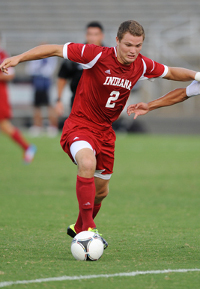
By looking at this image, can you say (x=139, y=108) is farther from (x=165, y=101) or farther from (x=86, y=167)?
(x=86, y=167)

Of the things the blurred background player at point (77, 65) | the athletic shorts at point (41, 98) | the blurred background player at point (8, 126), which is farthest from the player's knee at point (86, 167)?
the athletic shorts at point (41, 98)

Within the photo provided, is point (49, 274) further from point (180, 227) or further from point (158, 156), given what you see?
point (158, 156)

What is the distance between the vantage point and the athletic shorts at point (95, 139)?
462 cm

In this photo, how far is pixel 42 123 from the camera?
20.0 meters

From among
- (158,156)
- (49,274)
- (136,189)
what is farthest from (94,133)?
(158,156)

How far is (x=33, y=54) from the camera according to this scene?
14.3 feet

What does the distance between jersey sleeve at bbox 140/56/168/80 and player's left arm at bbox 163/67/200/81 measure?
6 cm

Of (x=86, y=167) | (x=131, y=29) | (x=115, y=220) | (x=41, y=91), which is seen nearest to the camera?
(x=86, y=167)

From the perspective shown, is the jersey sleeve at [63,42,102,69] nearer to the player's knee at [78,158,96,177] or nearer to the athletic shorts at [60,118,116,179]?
the athletic shorts at [60,118,116,179]

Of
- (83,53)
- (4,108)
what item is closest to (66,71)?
(83,53)

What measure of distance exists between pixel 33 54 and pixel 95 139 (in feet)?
3.16

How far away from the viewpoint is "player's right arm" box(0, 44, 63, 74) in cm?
427

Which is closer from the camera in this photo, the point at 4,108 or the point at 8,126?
the point at 8,126

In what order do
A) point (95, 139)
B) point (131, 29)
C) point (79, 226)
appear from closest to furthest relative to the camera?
1. point (131, 29)
2. point (95, 139)
3. point (79, 226)
